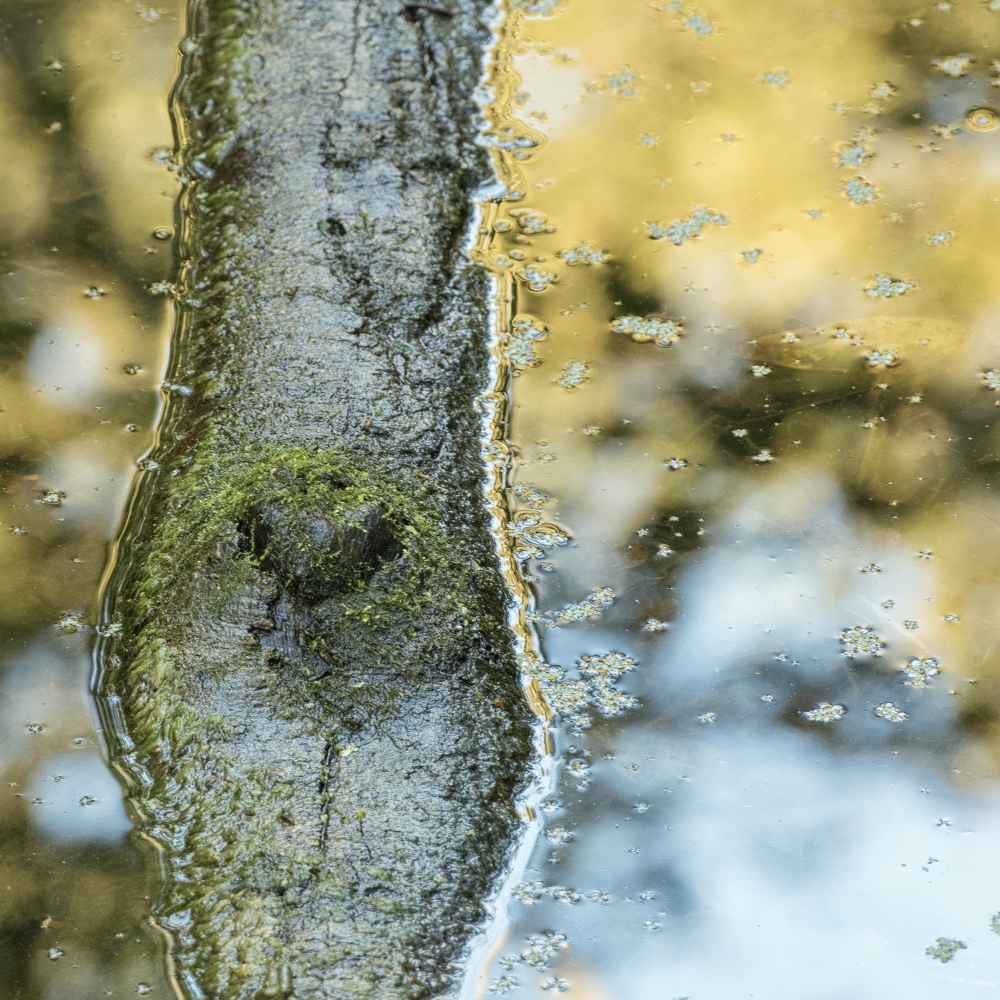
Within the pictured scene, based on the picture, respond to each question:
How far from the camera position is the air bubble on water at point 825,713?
2.47 m

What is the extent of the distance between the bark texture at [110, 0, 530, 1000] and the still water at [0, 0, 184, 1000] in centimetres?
11

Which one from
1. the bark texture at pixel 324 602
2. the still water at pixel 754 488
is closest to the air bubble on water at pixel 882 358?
the still water at pixel 754 488

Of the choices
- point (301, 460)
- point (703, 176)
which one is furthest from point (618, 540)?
point (703, 176)

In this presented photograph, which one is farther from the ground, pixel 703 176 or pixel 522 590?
pixel 703 176

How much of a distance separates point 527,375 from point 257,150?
1.15 meters

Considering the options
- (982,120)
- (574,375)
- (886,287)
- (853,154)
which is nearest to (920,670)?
(574,375)

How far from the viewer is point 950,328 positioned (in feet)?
11.1

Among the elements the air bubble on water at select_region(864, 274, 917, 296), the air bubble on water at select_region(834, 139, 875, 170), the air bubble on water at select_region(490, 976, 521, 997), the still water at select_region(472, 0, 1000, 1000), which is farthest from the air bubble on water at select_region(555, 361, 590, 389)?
the air bubble on water at select_region(490, 976, 521, 997)

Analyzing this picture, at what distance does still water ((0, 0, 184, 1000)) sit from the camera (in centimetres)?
215

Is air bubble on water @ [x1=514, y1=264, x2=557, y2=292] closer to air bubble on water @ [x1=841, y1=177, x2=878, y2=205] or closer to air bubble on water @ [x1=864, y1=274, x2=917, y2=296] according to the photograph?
air bubble on water @ [x1=864, y1=274, x2=917, y2=296]

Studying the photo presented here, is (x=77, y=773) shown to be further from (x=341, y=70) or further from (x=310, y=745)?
(x=341, y=70)

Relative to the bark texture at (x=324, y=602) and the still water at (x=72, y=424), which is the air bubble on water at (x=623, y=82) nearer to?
the bark texture at (x=324, y=602)

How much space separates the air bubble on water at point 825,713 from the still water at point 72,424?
1347 mm

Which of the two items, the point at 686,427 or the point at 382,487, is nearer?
the point at 382,487
